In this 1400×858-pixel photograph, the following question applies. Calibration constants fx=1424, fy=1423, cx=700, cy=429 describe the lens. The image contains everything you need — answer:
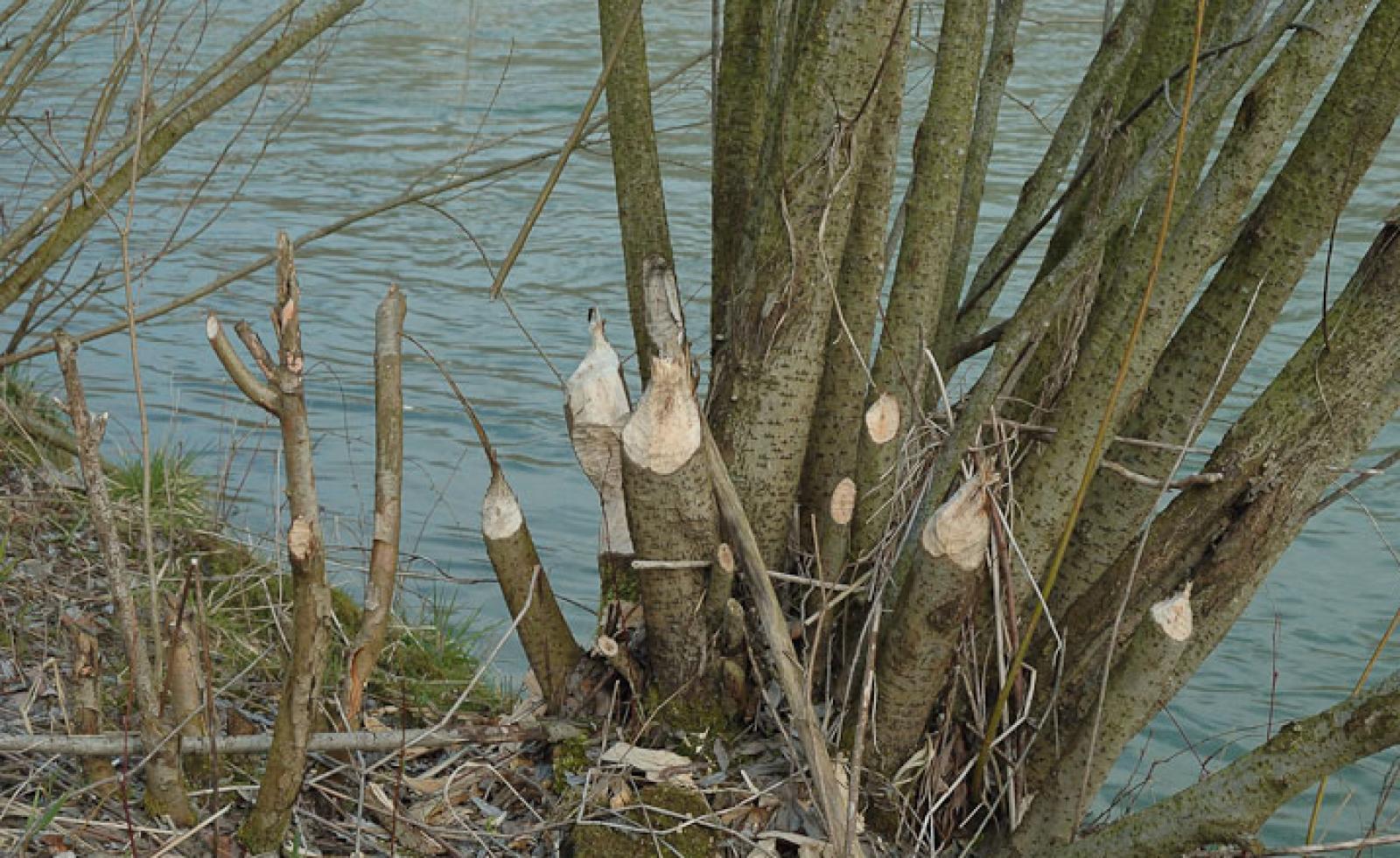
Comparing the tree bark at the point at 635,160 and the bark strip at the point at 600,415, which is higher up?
the tree bark at the point at 635,160

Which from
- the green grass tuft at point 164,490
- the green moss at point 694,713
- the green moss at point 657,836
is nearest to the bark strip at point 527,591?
the green moss at point 694,713

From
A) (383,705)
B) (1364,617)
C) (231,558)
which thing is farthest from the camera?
(1364,617)

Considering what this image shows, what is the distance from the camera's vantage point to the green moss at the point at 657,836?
8.48 ft

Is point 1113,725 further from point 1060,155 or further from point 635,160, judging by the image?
point 635,160

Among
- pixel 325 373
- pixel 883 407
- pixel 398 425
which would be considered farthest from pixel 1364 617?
pixel 325 373

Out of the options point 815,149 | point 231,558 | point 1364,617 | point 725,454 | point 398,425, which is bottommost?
point 1364,617

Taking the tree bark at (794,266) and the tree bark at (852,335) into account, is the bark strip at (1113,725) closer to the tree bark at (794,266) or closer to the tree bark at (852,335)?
the tree bark at (852,335)

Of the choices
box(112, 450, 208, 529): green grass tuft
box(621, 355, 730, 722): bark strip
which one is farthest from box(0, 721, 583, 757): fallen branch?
box(112, 450, 208, 529): green grass tuft

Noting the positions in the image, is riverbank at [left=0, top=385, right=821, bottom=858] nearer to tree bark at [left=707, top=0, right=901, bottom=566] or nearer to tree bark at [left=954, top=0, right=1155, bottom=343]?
tree bark at [left=707, top=0, right=901, bottom=566]

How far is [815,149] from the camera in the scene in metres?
2.63

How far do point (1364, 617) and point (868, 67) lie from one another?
3.78 m

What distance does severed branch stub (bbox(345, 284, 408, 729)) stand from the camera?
239 cm

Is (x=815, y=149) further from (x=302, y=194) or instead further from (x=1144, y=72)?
(x=302, y=194)

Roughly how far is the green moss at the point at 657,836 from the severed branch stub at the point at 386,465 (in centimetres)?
54
